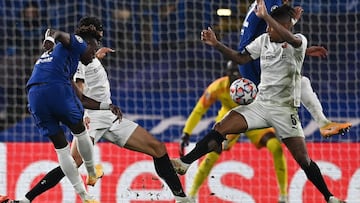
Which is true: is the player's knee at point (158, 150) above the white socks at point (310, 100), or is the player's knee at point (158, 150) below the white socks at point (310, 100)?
below

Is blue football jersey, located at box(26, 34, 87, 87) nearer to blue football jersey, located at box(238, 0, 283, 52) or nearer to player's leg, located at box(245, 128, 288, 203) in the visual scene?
blue football jersey, located at box(238, 0, 283, 52)

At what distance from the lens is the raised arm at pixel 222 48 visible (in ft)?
22.3

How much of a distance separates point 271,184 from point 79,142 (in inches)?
120

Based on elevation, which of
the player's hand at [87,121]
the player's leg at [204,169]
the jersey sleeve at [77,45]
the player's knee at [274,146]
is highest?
the jersey sleeve at [77,45]

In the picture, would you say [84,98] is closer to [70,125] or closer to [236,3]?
[70,125]

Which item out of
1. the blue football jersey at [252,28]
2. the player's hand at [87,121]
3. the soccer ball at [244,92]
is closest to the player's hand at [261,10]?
the soccer ball at [244,92]

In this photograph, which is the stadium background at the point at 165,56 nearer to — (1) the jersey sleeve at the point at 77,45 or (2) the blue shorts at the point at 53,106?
(2) the blue shorts at the point at 53,106

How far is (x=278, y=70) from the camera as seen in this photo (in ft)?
23.0

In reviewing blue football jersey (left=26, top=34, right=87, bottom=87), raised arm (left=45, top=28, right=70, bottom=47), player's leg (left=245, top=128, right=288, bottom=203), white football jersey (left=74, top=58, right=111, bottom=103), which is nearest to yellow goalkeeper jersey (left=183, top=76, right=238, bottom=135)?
player's leg (left=245, top=128, right=288, bottom=203)

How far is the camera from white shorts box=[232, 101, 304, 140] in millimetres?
7035

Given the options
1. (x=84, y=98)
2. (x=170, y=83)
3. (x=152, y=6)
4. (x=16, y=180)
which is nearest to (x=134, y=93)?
(x=170, y=83)

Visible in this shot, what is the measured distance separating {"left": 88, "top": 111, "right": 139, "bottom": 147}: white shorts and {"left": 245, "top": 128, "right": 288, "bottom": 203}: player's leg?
1473mm

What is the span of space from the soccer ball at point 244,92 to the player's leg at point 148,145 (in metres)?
0.74

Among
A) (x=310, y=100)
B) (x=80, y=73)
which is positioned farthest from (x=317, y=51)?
(x=80, y=73)
